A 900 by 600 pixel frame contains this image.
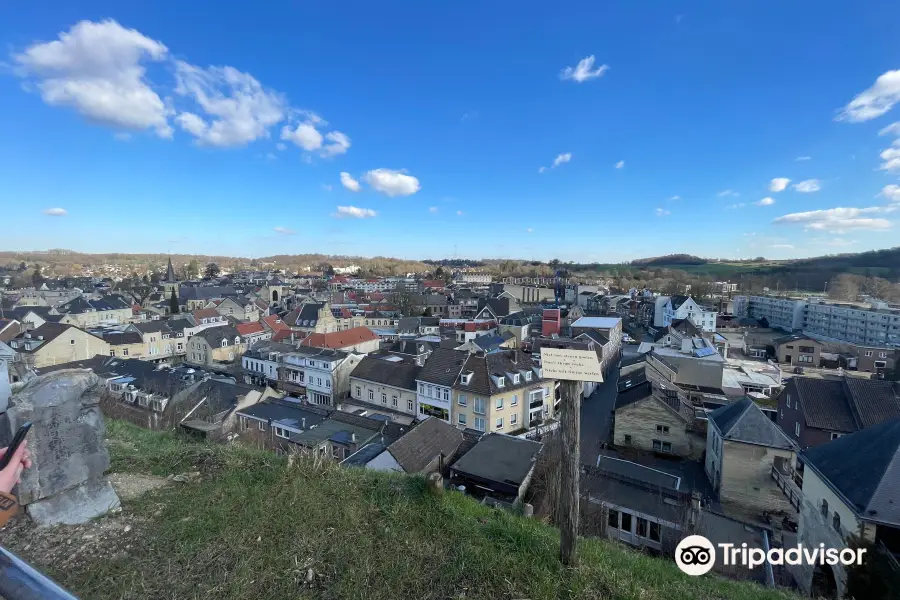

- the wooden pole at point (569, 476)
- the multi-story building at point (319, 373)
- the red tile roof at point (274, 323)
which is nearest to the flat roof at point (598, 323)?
the multi-story building at point (319, 373)

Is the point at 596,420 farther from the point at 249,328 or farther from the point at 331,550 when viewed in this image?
the point at 249,328

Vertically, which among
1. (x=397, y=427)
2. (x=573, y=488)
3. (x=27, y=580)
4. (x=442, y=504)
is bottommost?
(x=397, y=427)

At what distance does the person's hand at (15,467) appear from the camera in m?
3.95

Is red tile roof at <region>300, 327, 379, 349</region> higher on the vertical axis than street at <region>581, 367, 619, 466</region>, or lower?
higher

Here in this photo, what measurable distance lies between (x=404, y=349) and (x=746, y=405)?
23968 mm

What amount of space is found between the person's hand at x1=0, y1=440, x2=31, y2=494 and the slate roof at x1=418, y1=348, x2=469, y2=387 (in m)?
19.4

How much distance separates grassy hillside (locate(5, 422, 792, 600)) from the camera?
4168 mm

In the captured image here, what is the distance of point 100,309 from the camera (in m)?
53.7

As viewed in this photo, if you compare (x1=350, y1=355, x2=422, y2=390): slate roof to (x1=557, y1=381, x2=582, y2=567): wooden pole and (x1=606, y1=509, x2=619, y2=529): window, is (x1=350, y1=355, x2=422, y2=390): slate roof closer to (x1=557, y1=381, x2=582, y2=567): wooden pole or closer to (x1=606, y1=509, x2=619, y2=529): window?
(x1=606, y1=509, x2=619, y2=529): window

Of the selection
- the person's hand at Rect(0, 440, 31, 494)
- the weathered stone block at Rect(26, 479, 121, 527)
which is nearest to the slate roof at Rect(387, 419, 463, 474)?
the weathered stone block at Rect(26, 479, 121, 527)

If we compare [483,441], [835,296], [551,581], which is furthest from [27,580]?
[835,296]

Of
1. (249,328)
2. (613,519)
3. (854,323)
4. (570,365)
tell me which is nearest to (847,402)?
(613,519)

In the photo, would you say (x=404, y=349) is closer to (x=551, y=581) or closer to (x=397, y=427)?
(x=397, y=427)

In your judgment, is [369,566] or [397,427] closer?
[369,566]
